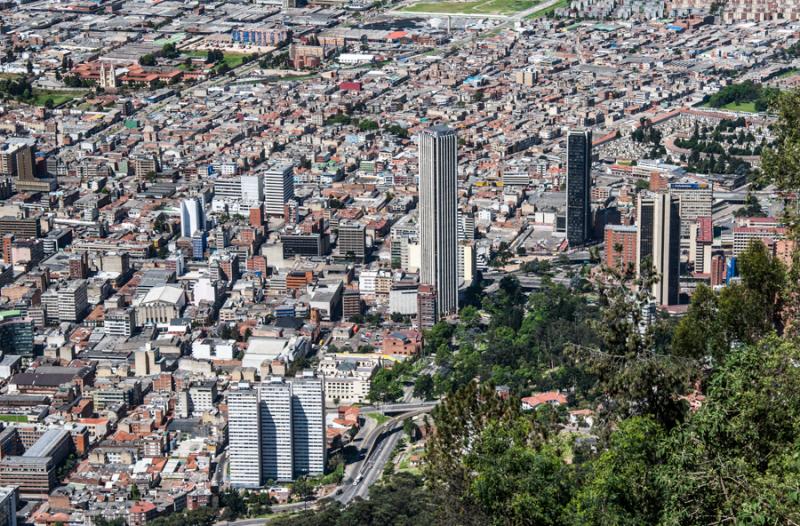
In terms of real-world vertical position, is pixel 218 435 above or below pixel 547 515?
below

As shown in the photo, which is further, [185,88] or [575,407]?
[185,88]

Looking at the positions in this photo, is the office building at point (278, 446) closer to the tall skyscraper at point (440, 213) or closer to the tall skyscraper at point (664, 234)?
the tall skyscraper at point (440, 213)

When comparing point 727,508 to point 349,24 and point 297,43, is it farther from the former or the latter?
point 349,24

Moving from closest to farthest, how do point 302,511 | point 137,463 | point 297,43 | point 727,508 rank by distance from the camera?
1. point 727,508
2. point 302,511
3. point 137,463
4. point 297,43

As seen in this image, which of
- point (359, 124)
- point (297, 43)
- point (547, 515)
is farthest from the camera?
point (297, 43)

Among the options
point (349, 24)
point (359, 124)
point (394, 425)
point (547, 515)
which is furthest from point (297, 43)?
point (547, 515)

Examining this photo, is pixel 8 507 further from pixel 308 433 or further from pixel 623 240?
pixel 623 240

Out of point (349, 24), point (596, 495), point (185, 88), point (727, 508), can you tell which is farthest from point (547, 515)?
point (349, 24)

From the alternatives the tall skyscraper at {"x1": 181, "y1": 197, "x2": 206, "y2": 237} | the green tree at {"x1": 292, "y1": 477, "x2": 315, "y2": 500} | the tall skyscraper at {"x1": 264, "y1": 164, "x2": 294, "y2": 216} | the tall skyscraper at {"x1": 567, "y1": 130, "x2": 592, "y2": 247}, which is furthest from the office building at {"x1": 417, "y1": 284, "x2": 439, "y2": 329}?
the tall skyscraper at {"x1": 264, "y1": 164, "x2": 294, "y2": 216}
